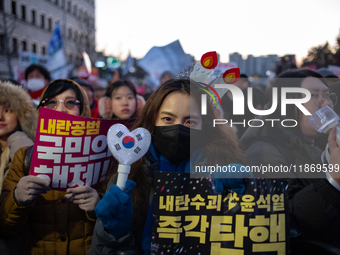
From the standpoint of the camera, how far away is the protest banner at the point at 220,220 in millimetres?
1358

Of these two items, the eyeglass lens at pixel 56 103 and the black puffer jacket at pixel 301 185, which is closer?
the black puffer jacket at pixel 301 185

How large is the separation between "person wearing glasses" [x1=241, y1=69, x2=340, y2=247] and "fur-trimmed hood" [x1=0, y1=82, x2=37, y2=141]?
2.06 m

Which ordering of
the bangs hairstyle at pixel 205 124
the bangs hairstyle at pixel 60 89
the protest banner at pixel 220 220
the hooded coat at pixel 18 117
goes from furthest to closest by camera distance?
the hooded coat at pixel 18 117
the bangs hairstyle at pixel 60 89
the bangs hairstyle at pixel 205 124
the protest banner at pixel 220 220

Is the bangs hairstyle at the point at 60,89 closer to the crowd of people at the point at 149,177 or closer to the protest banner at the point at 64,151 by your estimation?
the crowd of people at the point at 149,177

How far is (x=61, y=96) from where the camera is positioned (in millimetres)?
2330

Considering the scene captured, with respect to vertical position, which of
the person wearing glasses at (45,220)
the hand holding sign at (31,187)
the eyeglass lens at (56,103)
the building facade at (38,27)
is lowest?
the person wearing glasses at (45,220)

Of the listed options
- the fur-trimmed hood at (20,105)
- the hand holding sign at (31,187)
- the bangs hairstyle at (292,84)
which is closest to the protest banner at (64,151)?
the hand holding sign at (31,187)

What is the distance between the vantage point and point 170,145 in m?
1.71

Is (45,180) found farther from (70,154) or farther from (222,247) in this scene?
(222,247)

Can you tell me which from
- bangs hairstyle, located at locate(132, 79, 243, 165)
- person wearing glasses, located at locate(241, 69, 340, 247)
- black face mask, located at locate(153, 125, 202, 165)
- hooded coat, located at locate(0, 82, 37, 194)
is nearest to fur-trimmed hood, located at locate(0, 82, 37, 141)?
hooded coat, located at locate(0, 82, 37, 194)

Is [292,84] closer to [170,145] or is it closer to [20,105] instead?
[170,145]

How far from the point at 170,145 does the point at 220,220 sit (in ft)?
1.83

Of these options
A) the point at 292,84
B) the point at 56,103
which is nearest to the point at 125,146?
the point at 56,103

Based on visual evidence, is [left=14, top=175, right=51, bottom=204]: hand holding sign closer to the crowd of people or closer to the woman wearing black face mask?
the crowd of people
